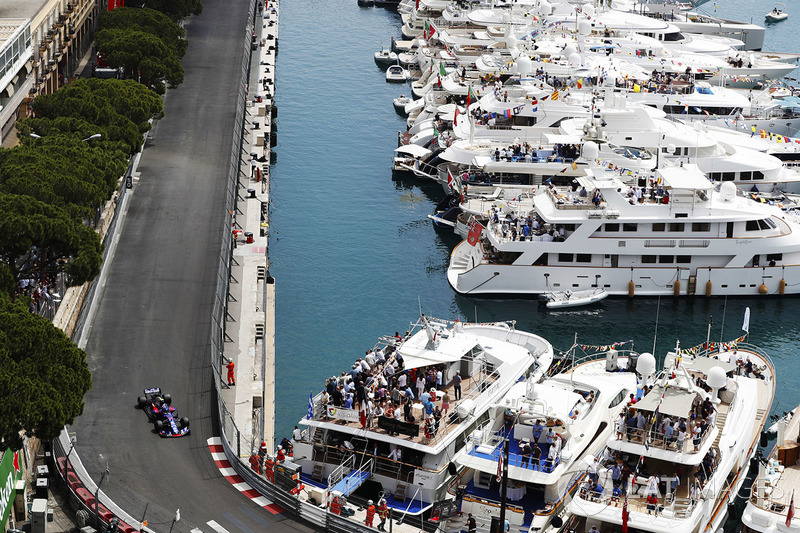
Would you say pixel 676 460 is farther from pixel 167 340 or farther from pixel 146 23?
pixel 146 23

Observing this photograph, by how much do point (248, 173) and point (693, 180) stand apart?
3385 centimetres

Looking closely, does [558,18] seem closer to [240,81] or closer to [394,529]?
[240,81]

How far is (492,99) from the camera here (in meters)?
103

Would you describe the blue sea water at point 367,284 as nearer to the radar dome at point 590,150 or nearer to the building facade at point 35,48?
the radar dome at point 590,150

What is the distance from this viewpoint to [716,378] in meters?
57.2

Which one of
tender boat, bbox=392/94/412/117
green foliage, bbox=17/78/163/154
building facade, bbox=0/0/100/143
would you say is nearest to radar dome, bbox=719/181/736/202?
green foliage, bbox=17/78/163/154

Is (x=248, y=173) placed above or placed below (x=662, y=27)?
below

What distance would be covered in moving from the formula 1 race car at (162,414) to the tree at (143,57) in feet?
167

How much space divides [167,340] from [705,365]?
26179mm

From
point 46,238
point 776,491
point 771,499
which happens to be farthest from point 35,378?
point 776,491

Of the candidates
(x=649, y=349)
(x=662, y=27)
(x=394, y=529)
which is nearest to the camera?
(x=394, y=529)

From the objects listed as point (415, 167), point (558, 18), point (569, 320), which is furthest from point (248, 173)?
point (558, 18)

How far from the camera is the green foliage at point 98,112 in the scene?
263 ft

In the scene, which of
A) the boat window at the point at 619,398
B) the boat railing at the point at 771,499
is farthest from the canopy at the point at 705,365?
the boat railing at the point at 771,499
